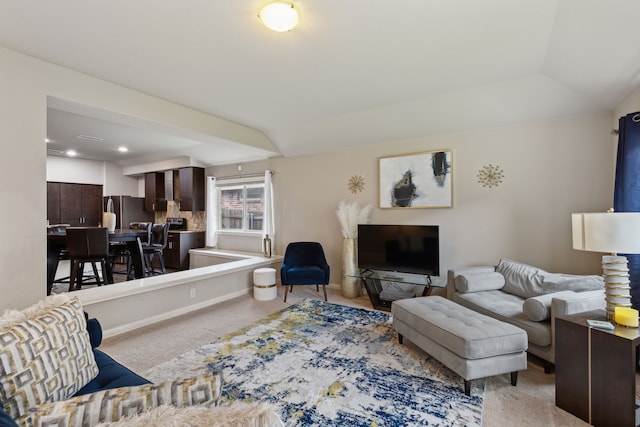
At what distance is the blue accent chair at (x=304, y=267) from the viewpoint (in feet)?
13.1

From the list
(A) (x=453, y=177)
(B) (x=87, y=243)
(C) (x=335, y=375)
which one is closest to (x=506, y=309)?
(C) (x=335, y=375)

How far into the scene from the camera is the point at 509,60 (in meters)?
2.48

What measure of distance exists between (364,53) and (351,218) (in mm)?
2385

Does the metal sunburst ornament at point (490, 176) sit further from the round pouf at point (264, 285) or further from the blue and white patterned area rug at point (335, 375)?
the round pouf at point (264, 285)

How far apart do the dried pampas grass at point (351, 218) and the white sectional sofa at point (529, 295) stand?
1.49 meters

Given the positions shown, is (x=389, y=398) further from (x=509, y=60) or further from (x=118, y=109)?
(x=118, y=109)

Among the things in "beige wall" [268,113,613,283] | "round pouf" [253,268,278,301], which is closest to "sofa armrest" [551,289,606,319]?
"beige wall" [268,113,613,283]

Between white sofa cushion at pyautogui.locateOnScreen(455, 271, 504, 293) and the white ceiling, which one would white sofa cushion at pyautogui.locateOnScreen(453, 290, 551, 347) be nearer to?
white sofa cushion at pyautogui.locateOnScreen(455, 271, 504, 293)

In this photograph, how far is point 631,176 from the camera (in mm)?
2250

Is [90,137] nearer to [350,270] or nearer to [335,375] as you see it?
[350,270]

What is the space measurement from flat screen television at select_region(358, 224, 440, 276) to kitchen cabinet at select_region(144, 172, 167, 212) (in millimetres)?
5133

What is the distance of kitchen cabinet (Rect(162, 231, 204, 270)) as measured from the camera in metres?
6.15

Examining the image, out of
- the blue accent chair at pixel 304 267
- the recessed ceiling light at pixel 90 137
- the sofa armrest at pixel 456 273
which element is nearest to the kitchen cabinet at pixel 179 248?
the recessed ceiling light at pixel 90 137

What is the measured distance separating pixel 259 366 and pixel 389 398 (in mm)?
1043
